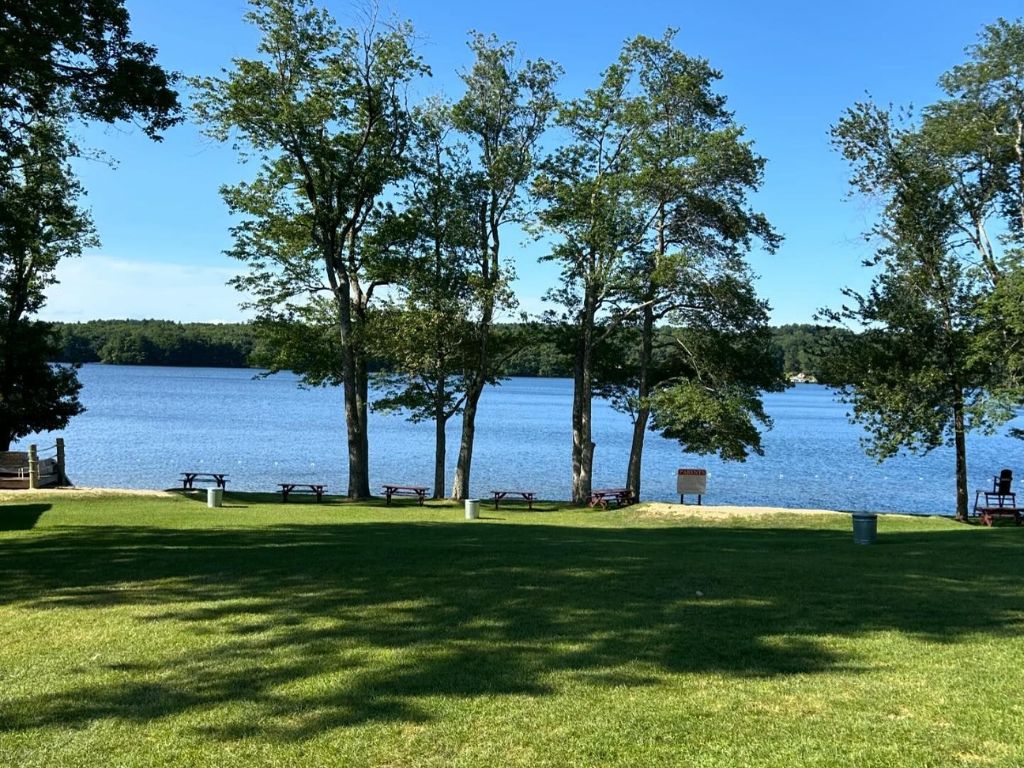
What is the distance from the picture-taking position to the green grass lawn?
4.65 meters

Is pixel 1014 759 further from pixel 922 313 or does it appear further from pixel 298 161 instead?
pixel 298 161

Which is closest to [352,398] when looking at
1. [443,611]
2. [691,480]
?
[691,480]

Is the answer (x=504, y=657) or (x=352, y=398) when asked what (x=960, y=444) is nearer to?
(x=352, y=398)

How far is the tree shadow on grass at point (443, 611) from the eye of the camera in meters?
5.55

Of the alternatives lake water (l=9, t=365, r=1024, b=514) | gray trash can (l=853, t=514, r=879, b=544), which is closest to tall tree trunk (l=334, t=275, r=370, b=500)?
lake water (l=9, t=365, r=1024, b=514)

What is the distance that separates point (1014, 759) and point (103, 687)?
5.62 metres

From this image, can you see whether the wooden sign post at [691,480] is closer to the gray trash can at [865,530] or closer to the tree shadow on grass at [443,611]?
the gray trash can at [865,530]

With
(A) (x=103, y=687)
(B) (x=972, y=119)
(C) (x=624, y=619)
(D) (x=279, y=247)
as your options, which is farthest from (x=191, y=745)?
(B) (x=972, y=119)

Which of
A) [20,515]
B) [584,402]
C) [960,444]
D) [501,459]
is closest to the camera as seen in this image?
[20,515]

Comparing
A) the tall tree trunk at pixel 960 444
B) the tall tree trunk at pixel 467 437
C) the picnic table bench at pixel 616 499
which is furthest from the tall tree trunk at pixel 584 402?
the tall tree trunk at pixel 960 444

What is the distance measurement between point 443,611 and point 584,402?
21.3m

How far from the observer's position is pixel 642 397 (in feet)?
91.1

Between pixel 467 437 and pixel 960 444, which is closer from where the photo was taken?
pixel 960 444

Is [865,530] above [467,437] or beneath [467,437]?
beneath
